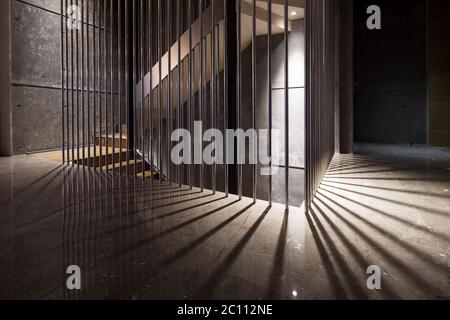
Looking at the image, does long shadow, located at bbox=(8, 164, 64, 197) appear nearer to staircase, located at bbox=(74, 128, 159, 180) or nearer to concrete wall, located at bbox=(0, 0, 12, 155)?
staircase, located at bbox=(74, 128, 159, 180)

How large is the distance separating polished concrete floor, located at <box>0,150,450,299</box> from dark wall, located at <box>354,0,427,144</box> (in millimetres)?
6556

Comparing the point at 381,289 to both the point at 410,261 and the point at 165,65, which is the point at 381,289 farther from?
the point at 165,65

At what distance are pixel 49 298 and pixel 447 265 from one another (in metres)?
1.54

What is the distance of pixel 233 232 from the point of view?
1854mm

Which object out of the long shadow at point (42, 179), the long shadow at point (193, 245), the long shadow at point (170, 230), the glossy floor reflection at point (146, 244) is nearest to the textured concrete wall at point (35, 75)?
the long shadow at point (42, 179)

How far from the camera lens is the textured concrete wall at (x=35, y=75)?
17.3ft

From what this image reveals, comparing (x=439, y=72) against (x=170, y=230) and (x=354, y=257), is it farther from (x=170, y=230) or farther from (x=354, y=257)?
(x=170, y=230)

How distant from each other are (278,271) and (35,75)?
18.3ft

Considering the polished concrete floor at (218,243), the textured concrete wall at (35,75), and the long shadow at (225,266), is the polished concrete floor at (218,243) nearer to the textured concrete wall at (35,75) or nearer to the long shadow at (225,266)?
the long shadow at (225,266)

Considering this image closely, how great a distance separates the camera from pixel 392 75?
900 cm

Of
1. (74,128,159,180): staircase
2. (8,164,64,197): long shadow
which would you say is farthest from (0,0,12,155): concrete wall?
(8,164,64,197): long shadow

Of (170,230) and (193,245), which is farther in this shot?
(170,230)

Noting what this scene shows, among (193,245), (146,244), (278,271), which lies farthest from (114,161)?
(278,271)
